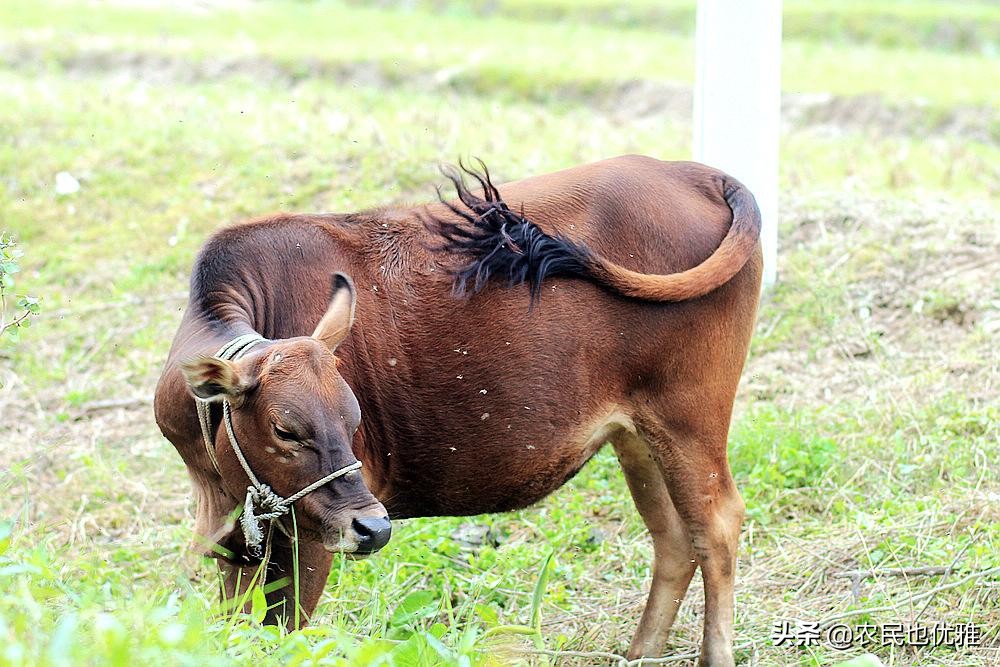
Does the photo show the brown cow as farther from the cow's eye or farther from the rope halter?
the cow's eye

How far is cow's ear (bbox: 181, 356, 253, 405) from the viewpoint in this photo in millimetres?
3689

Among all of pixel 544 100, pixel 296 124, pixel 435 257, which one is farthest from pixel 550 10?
pixel 435 257

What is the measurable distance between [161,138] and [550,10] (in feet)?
39.8

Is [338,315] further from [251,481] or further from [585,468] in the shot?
[585,468]

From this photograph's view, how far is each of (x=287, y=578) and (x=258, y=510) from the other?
1.27ft

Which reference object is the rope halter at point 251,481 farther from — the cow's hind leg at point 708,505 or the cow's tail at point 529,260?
the cow's hind leg at point 708,505

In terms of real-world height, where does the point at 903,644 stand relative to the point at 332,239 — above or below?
below

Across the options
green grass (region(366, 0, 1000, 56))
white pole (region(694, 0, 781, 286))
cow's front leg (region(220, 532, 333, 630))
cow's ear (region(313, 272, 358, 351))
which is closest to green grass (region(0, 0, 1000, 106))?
green grass (region(366, 0, 1000, 56))

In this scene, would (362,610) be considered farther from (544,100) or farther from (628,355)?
(544,100)

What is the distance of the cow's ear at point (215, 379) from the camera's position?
12.1ft

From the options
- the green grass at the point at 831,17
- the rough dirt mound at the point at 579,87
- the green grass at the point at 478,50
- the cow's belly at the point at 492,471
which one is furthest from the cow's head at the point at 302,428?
the green grass at the point at 831,17

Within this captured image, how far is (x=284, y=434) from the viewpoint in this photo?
3.81 m

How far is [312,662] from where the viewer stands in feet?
10.3

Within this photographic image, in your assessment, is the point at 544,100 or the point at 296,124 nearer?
the point at 296,124
